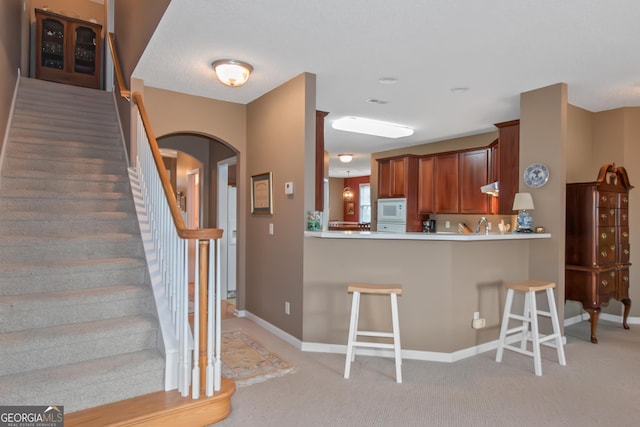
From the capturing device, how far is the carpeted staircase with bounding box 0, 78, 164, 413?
2.14m

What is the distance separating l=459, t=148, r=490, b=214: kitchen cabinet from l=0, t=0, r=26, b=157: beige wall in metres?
5.68

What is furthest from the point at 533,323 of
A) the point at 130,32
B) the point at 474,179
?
the point at 130,32

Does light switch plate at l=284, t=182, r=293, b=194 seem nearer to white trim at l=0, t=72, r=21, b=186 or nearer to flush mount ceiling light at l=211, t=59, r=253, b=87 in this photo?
flush mount ceiling light at l=211, t=59, r=253, b=87

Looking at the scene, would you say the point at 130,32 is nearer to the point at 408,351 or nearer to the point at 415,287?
the point at 415,287

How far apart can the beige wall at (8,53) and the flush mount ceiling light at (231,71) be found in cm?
192

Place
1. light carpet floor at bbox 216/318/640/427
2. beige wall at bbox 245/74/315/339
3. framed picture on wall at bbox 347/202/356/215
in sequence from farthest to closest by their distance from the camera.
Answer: framed picture on wall at bbox 347/202/356/215 → beige wall at bbox 245/74/315/339 → light carpet floor at bbox 216/318/640/427

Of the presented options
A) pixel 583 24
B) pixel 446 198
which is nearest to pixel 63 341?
pixel 583 24

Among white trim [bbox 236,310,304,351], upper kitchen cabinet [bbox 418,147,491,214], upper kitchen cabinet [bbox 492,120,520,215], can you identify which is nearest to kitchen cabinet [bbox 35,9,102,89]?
white trim [bbox 236,310,304,351]

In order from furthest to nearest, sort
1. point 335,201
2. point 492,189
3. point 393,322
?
point 335,201
point 492,189
point 393,322

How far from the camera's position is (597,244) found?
3.90 meters

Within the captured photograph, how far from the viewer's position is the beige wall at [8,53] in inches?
134

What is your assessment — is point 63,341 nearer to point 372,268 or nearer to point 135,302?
point 135,302

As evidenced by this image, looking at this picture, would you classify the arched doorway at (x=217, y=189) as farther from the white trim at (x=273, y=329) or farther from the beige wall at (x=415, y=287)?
the beige wall at (x=415, y=287)

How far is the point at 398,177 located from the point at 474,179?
53.8 inches
